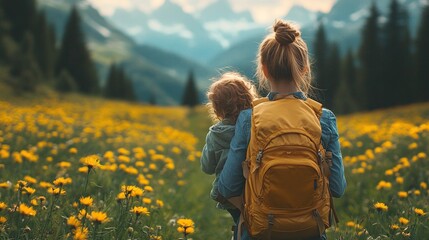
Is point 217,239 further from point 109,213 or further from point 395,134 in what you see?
point 395,134

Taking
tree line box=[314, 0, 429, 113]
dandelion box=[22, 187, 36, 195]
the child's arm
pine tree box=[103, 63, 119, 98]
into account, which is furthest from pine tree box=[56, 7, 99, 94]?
the child's arm

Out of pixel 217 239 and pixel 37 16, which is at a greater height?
pixel 37 16

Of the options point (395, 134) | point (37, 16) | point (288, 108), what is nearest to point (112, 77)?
point (37, 16)

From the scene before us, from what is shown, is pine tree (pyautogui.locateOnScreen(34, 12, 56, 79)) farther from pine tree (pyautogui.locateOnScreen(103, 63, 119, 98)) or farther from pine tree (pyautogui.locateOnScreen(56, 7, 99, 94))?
pine tree (pyautogui.locateOnScreen(103, 63, 119, 98))

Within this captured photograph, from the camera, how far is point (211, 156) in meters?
3.24

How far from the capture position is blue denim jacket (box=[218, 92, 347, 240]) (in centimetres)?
287

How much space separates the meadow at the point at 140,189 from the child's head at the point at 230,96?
2.80 feet

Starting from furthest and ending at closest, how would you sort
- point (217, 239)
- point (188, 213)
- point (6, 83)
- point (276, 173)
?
point (6, 83) → point (188, 213) → point (217, 239) → point (276, 173)

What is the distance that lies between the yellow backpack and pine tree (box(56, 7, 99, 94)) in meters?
52.8

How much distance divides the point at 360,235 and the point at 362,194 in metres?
2.93

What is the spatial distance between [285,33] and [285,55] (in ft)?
0.47

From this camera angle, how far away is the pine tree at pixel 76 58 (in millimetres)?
53147

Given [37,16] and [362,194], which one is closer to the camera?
[362,194]

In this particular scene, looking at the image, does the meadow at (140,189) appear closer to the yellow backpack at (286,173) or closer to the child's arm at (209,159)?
the child's arm at (209,159)
